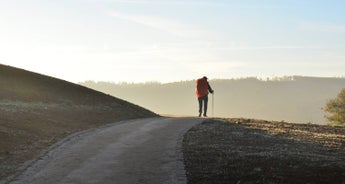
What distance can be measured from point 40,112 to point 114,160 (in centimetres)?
1551

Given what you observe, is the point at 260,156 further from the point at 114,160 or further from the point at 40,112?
the point at 40,112

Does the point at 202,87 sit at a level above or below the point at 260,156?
above

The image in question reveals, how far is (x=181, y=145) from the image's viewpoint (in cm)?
2194

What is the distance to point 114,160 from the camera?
62.3 ft

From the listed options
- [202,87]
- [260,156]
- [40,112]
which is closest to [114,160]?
[260,156]

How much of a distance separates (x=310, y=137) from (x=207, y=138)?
21.3ft

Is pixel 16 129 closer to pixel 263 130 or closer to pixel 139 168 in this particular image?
pixel 139 168

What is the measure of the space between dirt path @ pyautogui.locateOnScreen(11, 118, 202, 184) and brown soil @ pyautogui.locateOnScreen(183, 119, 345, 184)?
2.55 ft

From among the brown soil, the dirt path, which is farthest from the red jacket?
the dirt path

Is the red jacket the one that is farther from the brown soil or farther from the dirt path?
the dirt path

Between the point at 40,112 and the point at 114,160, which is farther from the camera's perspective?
the point at 40,112

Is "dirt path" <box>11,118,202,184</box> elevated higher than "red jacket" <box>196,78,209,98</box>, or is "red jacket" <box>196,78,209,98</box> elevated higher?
"red jacket" <box>196,78,209,98</box>

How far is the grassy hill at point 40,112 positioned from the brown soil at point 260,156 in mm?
6630

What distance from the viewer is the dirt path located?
53.6ft
